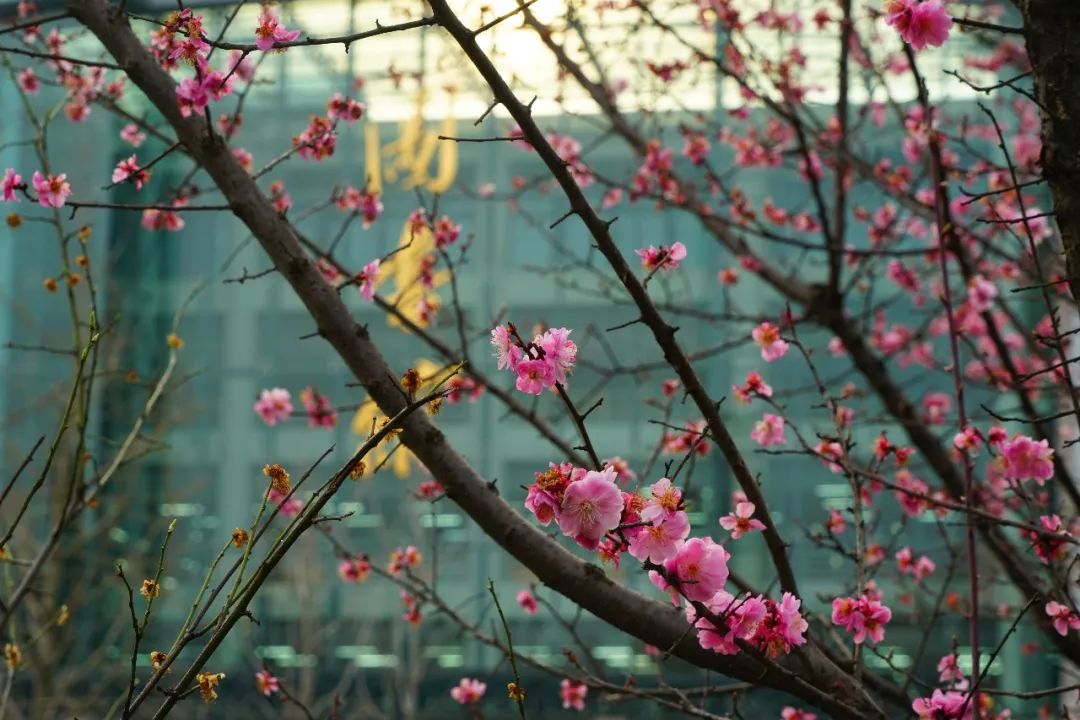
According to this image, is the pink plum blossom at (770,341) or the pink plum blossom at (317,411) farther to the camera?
the pink plum blossom at (317,411)

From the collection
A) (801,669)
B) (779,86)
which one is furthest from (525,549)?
(779,86)

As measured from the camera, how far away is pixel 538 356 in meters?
1.31

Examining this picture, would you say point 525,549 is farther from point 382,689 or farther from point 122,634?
point 122,634

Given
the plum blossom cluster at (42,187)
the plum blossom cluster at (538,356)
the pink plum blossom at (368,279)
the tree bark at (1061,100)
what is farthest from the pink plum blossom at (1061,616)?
the plum blossom cluster at (42,187)

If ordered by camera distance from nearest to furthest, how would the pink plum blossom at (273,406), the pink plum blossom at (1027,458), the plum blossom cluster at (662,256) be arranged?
the plum blossom cluster at (662,256)
the pink plum blossom at (1027,458)
the pink plum blossom at (273,406)

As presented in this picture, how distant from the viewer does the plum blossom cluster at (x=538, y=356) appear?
4.28ft

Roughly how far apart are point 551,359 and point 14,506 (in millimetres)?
7575

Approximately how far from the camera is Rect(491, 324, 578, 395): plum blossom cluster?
1.31m

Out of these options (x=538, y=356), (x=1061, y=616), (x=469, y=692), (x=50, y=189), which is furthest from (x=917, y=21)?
(x=469, y=692)

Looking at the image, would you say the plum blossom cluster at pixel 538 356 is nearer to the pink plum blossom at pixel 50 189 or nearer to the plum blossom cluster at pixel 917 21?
the plum blossom cluster at pixel 917 21

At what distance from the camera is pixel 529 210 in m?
7.91

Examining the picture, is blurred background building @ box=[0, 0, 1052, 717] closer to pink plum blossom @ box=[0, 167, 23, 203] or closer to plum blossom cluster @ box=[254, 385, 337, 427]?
plum blossom cluster @ box=[254, 385, 337, 427]

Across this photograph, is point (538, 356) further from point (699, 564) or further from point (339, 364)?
point (339, 364)

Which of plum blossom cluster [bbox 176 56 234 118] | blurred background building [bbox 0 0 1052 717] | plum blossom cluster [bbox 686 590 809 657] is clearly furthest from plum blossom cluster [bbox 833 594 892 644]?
blurred background building [bbox 0 0 1052 717]
